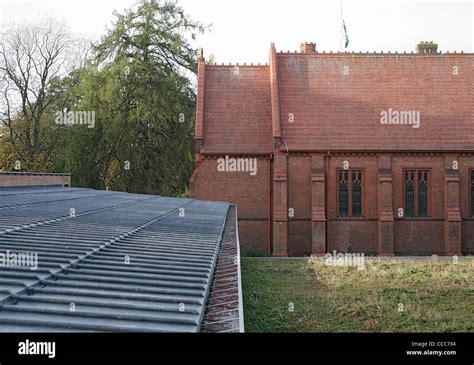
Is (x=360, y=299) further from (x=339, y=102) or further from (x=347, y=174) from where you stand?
(x=339, y=102)

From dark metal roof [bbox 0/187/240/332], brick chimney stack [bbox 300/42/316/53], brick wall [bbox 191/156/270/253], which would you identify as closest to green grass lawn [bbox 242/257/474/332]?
dark metal roof [bbox 0/187/240/332]

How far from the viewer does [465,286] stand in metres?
15.5

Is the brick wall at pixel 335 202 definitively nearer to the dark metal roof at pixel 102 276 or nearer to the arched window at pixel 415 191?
the arched window at pixel 415 191

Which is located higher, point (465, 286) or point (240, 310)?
point (240, 310)

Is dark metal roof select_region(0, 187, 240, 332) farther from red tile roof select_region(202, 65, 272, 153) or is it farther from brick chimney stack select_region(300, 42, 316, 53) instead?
brick chimney stack select_region(300, 42, 316, 53)

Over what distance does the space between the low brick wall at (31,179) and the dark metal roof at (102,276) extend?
11.4 metres

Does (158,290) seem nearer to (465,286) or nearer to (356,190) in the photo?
(465,286)

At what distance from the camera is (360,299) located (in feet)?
43.5

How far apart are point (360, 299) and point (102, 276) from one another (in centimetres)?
930

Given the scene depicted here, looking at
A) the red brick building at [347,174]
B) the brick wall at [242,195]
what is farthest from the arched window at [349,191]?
the brick wall at [242,195]

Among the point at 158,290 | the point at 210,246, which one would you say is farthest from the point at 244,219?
the point at 158,290

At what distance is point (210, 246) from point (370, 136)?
22740mm

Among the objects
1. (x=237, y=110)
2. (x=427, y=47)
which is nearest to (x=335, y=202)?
(x=237, y=110)

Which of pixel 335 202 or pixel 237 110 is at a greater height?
pixel 237 110
